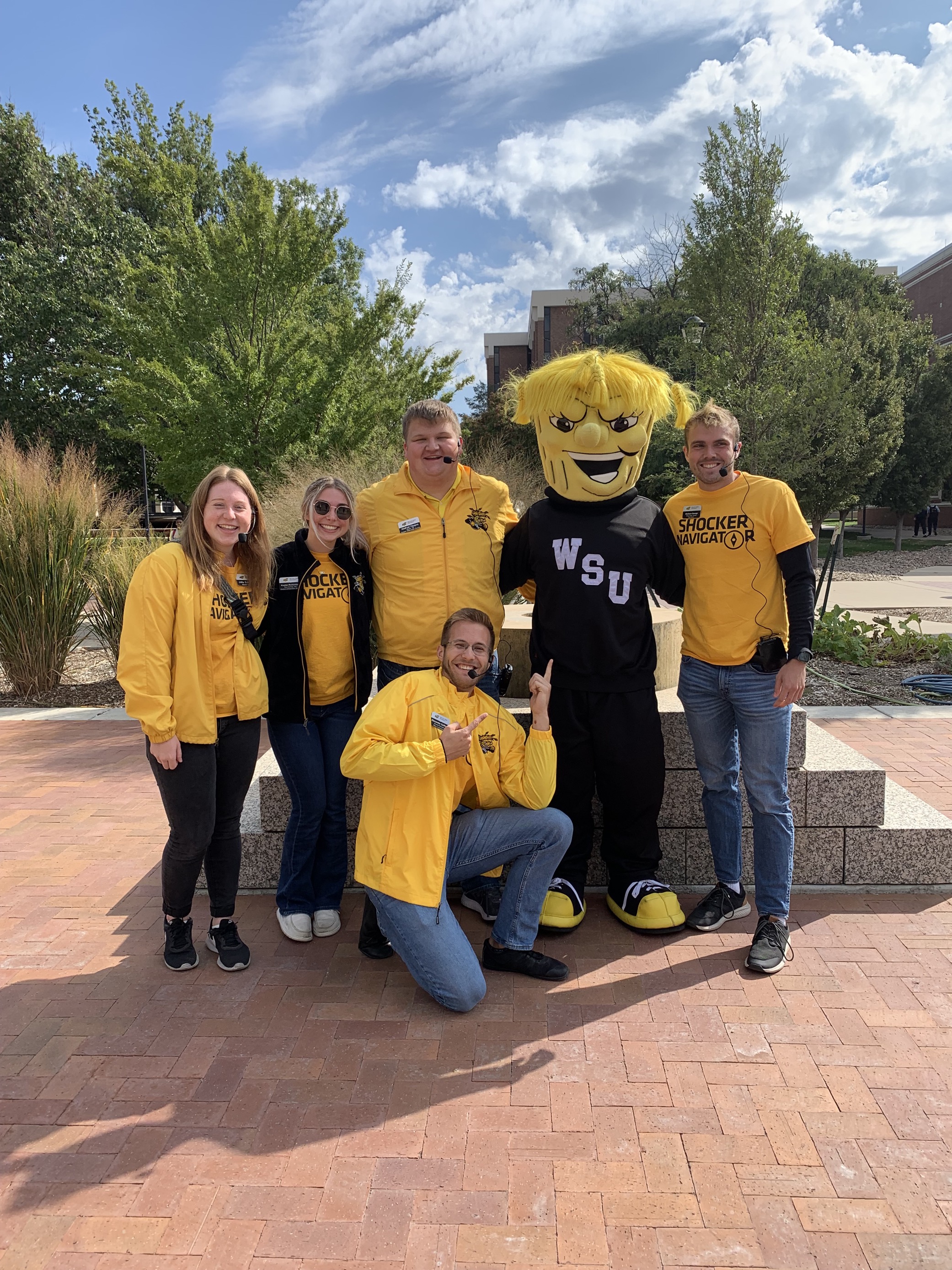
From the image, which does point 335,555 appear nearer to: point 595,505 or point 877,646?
point 595,505

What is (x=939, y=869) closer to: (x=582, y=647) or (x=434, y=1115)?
(x=582, y=647)

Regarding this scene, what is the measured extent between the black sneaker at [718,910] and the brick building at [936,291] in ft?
130

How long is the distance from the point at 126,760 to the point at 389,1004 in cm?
375

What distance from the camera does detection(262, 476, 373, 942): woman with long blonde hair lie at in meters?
3.23

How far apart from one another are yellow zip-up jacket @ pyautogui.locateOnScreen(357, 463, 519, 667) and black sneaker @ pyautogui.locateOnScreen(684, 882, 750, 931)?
4.59 ft

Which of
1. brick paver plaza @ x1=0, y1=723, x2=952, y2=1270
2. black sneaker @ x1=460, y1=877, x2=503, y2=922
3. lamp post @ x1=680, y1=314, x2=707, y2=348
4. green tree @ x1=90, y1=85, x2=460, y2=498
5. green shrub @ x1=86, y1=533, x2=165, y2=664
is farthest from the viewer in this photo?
lamp post @ x1=680, y1=314, x2=707, y2=348

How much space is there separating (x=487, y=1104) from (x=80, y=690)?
6.94 meters


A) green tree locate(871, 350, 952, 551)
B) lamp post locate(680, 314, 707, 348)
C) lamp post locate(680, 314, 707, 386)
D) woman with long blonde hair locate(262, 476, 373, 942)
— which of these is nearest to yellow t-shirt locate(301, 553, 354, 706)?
woman with long blonde hair locate(262, 476, 373, 942)

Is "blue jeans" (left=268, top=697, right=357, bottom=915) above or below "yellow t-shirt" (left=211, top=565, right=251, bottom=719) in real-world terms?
below

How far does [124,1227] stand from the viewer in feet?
6.77

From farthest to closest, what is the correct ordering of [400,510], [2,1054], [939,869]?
[939,869]
[400,510]
[2,1054]

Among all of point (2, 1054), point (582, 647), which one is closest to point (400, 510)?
point (582, 647)

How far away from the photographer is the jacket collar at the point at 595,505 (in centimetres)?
343

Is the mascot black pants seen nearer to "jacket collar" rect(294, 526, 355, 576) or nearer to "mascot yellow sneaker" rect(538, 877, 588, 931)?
"mascot yellow sneaker" rect(538, 877, 588, 931)
